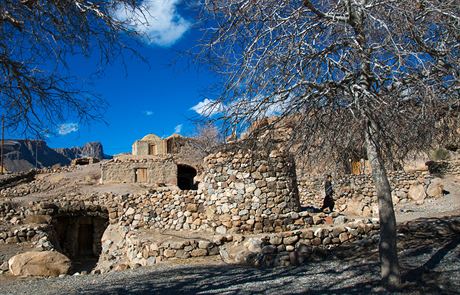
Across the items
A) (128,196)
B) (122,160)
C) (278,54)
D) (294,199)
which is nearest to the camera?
(278,54)

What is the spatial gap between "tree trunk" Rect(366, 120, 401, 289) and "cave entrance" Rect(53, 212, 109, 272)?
16360 millimetres

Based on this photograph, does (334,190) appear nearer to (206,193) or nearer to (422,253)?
(206,193)

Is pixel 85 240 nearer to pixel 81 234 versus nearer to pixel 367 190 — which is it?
pixel 81 234

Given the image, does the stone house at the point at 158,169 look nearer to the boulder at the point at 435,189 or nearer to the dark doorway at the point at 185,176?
the dark doorway at the point at 185,176

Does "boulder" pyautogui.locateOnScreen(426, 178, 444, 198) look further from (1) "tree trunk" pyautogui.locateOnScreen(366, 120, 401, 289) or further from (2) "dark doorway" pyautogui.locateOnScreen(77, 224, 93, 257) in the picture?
(2) "dark doorway" pyautogui.locateOnScreen(77, 224, 93, 257)

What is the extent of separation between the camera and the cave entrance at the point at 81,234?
63.1 feet

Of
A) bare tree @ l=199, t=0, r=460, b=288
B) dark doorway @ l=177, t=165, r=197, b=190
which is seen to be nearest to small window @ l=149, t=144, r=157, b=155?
dark doorway @ l=177, t=165, r=197, b=190

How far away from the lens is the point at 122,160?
28.4m

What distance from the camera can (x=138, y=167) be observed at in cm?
2792

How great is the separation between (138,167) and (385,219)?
24.4 meters

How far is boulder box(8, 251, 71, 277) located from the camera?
355 inches

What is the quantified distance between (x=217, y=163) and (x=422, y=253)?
6.26 meters

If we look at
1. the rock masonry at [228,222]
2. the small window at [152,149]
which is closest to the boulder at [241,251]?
the rock masonry at [228,222]

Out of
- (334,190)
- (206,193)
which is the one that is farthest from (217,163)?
(334,190)
